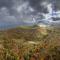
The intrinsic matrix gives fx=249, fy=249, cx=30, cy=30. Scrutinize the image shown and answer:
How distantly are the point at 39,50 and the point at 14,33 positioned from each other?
0.46 metres

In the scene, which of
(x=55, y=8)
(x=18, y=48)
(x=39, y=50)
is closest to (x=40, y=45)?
(x=39, y=50)

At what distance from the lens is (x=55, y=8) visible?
12.6ft

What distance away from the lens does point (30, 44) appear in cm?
374

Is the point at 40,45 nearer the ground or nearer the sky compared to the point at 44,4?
nearer the ground

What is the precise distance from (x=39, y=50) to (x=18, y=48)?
0.32m

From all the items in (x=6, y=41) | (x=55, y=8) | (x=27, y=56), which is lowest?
(x=27, y=56)

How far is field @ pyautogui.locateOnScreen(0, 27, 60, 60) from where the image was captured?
371 cm

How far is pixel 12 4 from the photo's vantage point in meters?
3.74

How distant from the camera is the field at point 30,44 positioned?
3705mm

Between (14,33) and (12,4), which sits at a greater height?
(12,4)

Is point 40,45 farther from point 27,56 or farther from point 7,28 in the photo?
point 7,28

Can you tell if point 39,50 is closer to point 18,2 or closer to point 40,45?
point 40,45

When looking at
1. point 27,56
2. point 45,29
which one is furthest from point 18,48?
point 45,29

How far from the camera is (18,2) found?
148 inches
